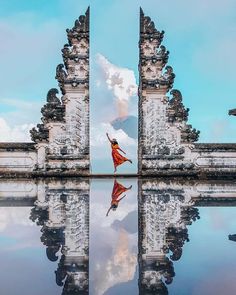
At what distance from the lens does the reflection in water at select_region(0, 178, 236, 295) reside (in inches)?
151

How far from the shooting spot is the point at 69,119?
18.8 m

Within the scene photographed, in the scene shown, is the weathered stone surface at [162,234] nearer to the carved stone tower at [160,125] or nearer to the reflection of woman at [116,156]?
the carved stone tower at [160,125]

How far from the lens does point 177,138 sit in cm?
1883

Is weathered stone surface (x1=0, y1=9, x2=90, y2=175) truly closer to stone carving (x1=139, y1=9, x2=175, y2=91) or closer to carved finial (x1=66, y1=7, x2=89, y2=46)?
carved finial (x1=66, y1=7, x2=89, y2=46)

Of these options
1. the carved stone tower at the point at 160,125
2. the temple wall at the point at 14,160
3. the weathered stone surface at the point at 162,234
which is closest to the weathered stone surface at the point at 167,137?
the carved stone tower at the point at 160,125

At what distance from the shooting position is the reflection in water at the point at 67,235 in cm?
394

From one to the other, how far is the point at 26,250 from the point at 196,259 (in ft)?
5.33

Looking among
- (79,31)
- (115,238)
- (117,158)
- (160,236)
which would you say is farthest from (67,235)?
(79,31)

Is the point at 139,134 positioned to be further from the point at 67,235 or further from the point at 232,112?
the point at 67,235

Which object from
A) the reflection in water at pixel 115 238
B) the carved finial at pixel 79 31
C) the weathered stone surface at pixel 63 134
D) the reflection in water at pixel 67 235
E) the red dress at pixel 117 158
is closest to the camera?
the reflection in water at pixel 115 238

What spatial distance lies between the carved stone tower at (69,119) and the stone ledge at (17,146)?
0.27 meters

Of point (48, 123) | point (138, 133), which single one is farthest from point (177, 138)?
point (48, 123)

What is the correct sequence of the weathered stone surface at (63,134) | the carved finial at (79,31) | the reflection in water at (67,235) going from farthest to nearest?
the carved finial at (79,31) → the weathered stone surface at (63,134) → the reflection in water at (67,235)

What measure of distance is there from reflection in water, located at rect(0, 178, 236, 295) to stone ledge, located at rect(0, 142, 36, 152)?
8.52m
